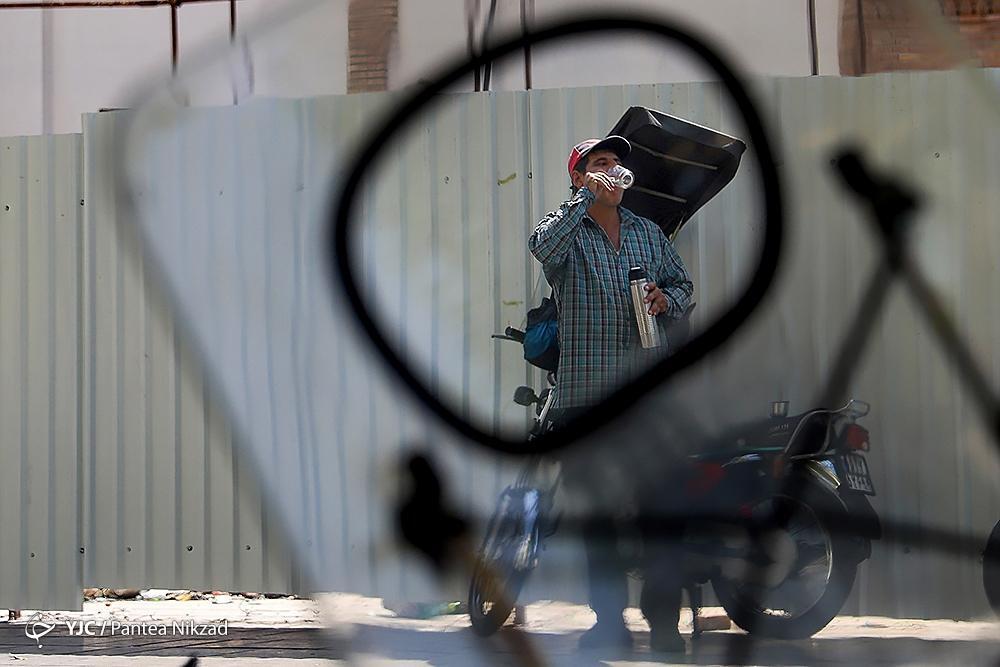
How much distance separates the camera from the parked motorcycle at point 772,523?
2600mm

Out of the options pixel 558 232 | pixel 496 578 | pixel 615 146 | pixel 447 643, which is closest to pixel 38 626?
pixel 447 643

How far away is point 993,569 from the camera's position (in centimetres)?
265

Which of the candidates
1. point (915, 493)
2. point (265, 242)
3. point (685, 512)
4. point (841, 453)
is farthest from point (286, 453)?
point (915, 493)

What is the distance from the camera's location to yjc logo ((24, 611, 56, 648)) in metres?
3.32

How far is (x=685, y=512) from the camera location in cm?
260

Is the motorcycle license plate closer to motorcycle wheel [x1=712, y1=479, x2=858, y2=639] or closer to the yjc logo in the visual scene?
motorcycle wheel [x1=712, y1=479, x2=858, y2=639]

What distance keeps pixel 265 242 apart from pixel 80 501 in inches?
42.2

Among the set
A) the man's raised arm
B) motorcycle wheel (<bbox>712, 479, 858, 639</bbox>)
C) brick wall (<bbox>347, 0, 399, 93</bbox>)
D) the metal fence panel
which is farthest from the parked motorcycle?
the metal fence panel

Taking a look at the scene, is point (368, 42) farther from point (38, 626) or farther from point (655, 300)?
point (38, 626)

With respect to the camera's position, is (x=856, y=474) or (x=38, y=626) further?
(x=38, y=626)

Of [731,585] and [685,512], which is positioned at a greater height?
[685,512]

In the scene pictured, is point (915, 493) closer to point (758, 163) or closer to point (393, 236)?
point (758, 163)

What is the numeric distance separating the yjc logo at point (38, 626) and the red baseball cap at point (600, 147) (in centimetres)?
205

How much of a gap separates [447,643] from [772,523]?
84 cm
